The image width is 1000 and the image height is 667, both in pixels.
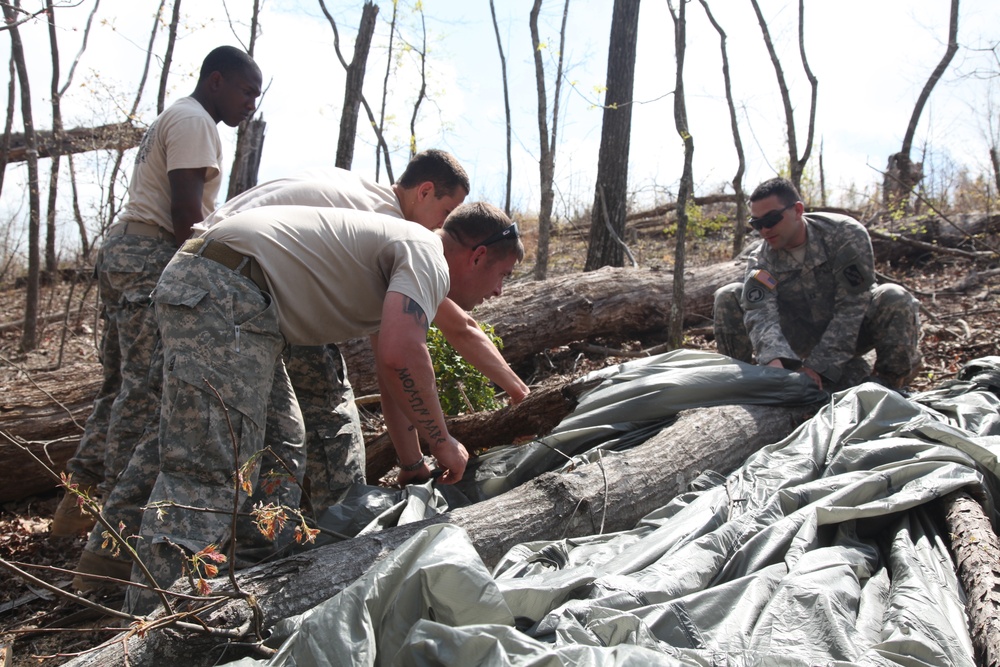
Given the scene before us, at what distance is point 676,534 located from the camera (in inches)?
94.8

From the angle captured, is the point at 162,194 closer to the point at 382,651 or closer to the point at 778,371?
Answer: the point at 382,651

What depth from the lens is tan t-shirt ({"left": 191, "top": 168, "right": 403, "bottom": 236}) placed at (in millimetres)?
3014

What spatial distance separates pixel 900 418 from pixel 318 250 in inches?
100

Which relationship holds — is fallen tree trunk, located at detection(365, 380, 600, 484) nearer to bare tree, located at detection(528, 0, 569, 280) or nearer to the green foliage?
the green foliage

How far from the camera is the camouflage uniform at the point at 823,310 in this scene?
4.27m

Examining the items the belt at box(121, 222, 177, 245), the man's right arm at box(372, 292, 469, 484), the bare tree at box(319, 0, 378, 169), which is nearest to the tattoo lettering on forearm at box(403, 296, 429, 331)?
the man's right arm at box(372, 292, 469, 484)

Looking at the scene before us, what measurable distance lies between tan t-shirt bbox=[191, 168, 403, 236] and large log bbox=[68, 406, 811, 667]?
134cm

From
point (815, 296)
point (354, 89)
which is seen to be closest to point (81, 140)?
point (354, 89)

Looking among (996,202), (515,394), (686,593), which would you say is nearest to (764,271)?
(515,394)

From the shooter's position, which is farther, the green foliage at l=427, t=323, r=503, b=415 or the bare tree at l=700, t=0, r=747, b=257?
the bare tree at l=700, t=0, r=747, b=257

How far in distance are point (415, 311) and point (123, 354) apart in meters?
1.58

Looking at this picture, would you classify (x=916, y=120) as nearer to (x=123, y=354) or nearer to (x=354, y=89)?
(x=354, y=89)

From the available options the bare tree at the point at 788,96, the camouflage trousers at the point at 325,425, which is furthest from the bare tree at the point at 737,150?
the camouflage trousers at the point at 325,425

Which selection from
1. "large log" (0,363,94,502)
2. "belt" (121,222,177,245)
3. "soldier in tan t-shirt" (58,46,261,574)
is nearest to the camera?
"soldier in tan t-shirt" (58,46,261,574)
